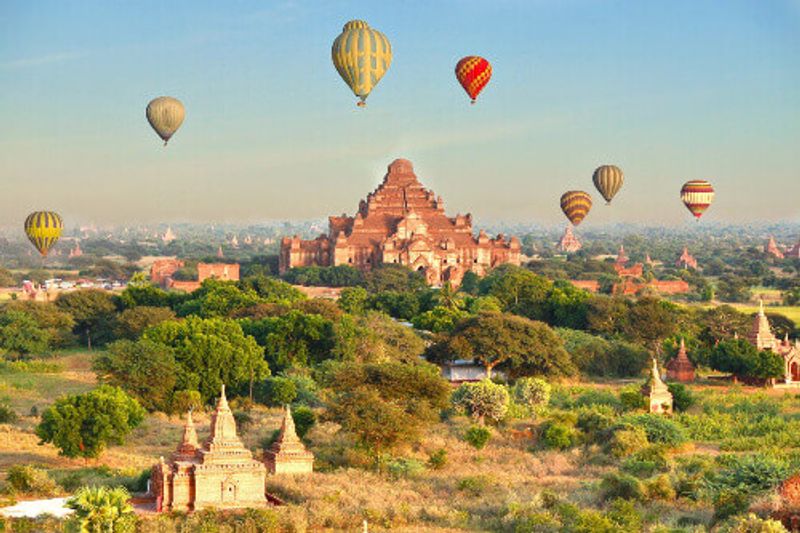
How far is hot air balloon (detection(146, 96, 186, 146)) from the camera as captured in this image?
68.0 m

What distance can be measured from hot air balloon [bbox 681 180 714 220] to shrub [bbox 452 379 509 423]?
43.2m

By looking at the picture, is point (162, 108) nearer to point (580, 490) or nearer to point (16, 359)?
point (16, 359)

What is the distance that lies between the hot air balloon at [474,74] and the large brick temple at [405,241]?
43127mm

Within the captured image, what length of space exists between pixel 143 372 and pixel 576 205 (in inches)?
1918

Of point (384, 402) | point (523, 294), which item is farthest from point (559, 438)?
point (523, 294)

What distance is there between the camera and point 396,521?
1063 inches

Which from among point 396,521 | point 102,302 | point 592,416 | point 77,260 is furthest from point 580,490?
point 77,260

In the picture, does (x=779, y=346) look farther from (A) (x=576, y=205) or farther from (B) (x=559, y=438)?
(A) (x=576, y=205)

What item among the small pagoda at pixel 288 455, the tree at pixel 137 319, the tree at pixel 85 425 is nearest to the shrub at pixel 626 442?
the small pagoda at pixel 288 455

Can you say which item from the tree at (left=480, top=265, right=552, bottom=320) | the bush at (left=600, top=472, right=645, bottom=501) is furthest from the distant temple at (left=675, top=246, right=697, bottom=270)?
the bush at (left=600, top=472, right=645, bottom=501)

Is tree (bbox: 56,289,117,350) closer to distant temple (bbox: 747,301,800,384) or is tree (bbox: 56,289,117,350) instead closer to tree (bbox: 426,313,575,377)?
tree (bbox: 426,313,575,377)

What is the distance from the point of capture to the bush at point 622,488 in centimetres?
2872

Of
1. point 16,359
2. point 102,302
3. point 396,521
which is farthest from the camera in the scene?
point 102,302

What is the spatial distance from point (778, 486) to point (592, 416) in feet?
43.1
